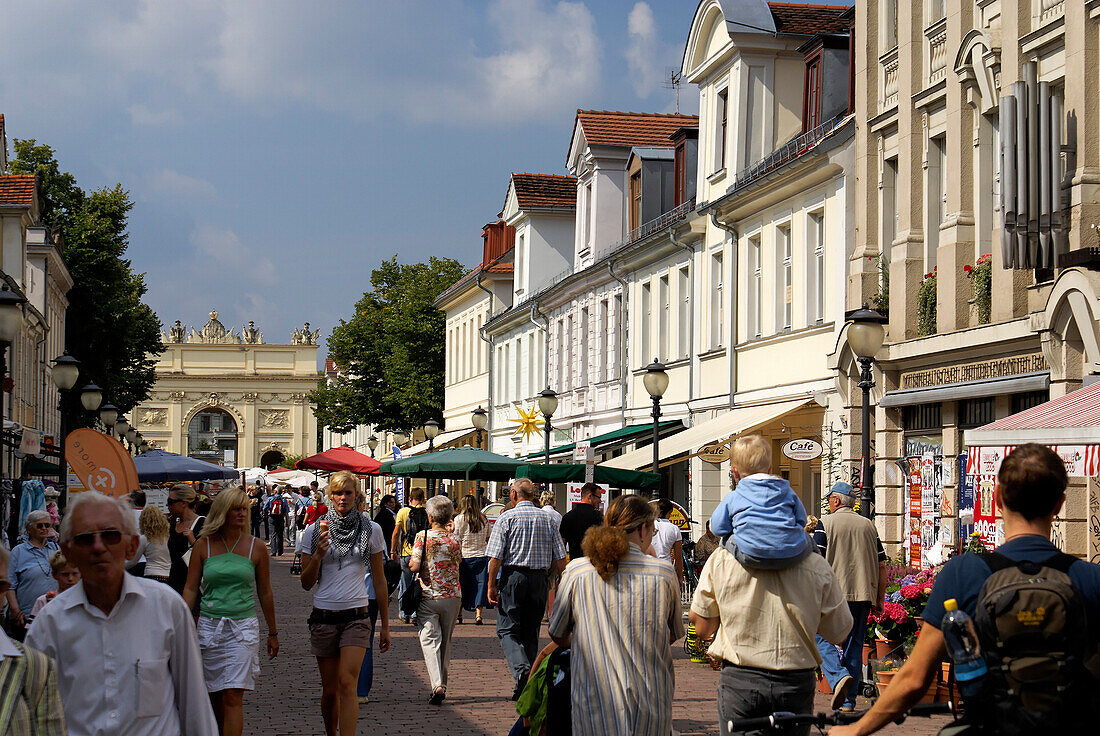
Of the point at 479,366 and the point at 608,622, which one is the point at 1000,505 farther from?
the point at 479,366

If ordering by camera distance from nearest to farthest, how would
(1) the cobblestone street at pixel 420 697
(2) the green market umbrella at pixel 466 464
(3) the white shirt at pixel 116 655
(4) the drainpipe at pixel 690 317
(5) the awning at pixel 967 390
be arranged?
(3) the white shirt at pixel 116 655
(1) the cobblestone street at pixel 420 697
(5) the awning at pixel 967 390
(2) the green market umbrella at pixel 466 464
(4) the drainpipe at pixel 690 317

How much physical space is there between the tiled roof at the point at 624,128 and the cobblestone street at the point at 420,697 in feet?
68.6

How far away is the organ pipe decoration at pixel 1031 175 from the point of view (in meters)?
15.8

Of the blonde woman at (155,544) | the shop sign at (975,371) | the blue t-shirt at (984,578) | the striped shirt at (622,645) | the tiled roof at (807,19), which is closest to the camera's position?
the blue t-shirt at (984,578)

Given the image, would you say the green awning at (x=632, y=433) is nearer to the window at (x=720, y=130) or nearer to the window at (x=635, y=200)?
the window at (x=720, y=130)

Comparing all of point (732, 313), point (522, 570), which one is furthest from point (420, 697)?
point (732, 313)

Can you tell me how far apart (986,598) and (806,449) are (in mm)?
14198

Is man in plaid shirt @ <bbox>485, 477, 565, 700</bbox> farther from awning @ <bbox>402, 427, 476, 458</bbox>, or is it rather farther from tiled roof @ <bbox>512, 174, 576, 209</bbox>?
awning @ <bbox>402, 427, 476, 458</bbox>

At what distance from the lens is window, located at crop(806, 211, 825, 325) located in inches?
899

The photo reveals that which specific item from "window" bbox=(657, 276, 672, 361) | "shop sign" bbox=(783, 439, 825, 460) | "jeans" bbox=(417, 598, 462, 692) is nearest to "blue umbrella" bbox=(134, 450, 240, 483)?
"window" bbox=(657, 276, 672, 361)

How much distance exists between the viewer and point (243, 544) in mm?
8648

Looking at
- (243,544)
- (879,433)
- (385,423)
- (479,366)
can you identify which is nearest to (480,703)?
(243,544)

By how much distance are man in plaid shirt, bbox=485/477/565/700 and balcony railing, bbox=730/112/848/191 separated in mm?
11940

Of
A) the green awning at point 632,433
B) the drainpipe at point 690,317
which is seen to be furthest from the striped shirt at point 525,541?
the green awning at point 632,433
